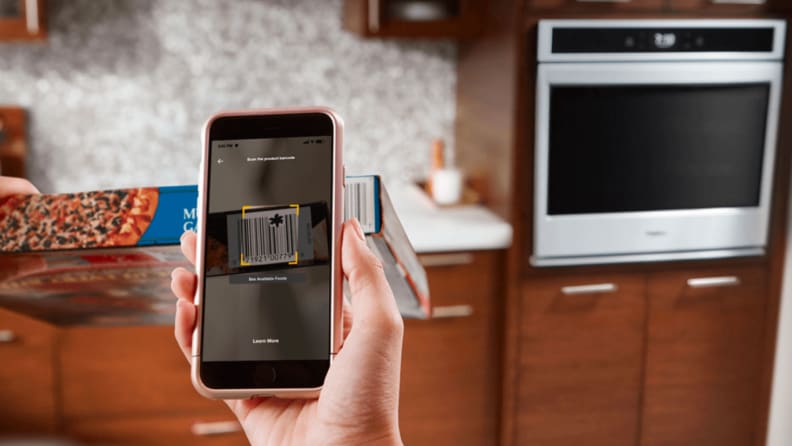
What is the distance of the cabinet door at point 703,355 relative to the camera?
7.17 ft

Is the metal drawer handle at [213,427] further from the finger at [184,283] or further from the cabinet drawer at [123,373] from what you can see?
the finger at [184,283]

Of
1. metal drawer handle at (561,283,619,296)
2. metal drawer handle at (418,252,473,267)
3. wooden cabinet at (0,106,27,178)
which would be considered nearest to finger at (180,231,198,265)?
metal drawer handle at (418,252,473,267)

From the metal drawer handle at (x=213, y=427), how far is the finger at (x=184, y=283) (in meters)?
1.47

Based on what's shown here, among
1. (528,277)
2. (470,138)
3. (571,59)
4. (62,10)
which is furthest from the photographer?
(470,138)

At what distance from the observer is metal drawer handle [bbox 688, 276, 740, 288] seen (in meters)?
2.17

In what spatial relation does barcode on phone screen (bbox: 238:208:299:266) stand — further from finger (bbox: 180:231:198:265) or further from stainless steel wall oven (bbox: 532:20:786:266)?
stainless steel wall oven (bbox: 532:20:786:266)

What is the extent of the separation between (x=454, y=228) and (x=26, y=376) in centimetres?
118

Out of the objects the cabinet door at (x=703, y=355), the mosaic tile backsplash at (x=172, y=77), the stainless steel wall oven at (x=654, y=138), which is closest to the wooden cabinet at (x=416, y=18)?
the mosaic tile backsplash at (x=172, y=77)

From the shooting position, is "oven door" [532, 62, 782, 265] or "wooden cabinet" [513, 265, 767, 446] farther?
"wooden cabinet" [513, 265, 767, 446]

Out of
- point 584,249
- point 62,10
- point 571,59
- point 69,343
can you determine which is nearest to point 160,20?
point 62,10

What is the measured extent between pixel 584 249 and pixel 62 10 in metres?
1.66

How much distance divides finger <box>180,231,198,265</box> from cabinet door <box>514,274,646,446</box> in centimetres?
153

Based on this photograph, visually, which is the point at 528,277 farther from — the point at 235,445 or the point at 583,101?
the point at 235,445

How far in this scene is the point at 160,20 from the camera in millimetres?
2312
